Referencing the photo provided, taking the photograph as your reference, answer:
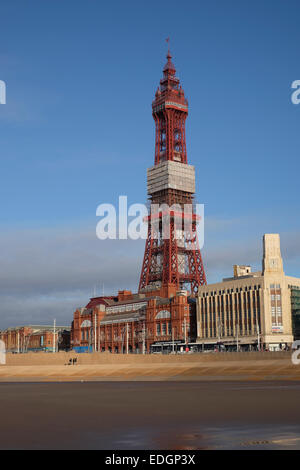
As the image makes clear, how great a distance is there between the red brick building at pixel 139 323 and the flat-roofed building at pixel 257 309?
8431 mm

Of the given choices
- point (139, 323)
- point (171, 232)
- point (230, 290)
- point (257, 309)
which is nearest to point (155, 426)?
point (257, 309)

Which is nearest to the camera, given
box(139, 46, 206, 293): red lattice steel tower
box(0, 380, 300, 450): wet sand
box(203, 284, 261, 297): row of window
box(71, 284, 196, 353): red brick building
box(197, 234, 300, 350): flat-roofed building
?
box(0, 380, 300, 450): wet sand

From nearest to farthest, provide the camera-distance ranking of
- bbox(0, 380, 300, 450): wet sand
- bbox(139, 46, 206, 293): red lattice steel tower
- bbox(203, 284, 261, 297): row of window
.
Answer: bbox(0, 380, 300, 450): wet sand < bbox(203, 284, 261, 297): row of window < bbox(139, 46, 206, 293): red lattice steel tower

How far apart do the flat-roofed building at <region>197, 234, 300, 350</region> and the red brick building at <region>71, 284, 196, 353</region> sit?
8431 millimetres

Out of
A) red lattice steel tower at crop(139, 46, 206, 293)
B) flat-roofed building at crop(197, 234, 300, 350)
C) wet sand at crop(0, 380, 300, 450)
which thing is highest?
red lattice steel tower at crop(139, 46, 206, 293)

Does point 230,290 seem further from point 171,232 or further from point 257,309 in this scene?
point 171,232

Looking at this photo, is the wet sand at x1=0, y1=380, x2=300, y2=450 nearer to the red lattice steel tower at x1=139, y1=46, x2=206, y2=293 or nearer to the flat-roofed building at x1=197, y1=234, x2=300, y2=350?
the flat-roofed building at x1=197, y1=234, x2=300, y2=350

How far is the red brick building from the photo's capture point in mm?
156538

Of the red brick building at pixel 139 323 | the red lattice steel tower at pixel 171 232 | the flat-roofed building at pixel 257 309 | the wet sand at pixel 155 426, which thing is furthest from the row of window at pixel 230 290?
the wet sand at pixel 155 426

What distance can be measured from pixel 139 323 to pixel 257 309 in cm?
4281

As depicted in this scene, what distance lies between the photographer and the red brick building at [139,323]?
157 meters

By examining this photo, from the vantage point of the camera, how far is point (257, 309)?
137 m

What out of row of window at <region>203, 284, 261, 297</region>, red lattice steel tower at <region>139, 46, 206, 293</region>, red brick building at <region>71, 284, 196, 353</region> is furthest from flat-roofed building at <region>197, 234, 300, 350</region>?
red lattice steel tower at <region>139, 46, 206, 293</region>

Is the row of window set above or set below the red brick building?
above
